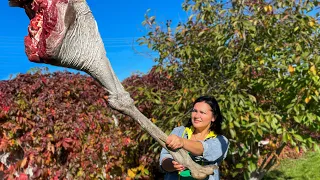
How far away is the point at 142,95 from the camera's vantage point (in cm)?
366

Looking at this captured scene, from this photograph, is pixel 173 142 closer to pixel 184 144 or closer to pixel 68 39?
pixel 184 144

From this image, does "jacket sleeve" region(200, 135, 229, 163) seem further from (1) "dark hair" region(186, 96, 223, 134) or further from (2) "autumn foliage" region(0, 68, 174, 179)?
(2) "autumn foliage" region(0, 68, 174, 179)

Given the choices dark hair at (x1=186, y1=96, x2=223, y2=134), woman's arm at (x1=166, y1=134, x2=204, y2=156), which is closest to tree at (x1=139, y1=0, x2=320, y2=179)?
dark hair at (x1=186, y1=96, x2=223, y2=134)

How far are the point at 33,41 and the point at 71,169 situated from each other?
2.76 m

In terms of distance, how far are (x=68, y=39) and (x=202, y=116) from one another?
48.5 inches

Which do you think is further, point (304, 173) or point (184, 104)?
point (304, 173)

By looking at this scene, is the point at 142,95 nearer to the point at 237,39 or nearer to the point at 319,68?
the point at 237,39

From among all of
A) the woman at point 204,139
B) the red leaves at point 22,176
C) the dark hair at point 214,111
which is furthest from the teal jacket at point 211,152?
the red leaves at point 22,176

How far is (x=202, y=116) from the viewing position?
81.9 inches

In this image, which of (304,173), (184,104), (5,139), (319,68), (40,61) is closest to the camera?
(40,61)

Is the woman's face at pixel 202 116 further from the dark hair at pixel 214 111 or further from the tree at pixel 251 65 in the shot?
the tree at pixel 251 65

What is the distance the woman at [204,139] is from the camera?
1.86m

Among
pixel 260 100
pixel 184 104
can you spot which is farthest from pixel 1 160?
pixel 260 100

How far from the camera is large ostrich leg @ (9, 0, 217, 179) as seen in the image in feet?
3.21
